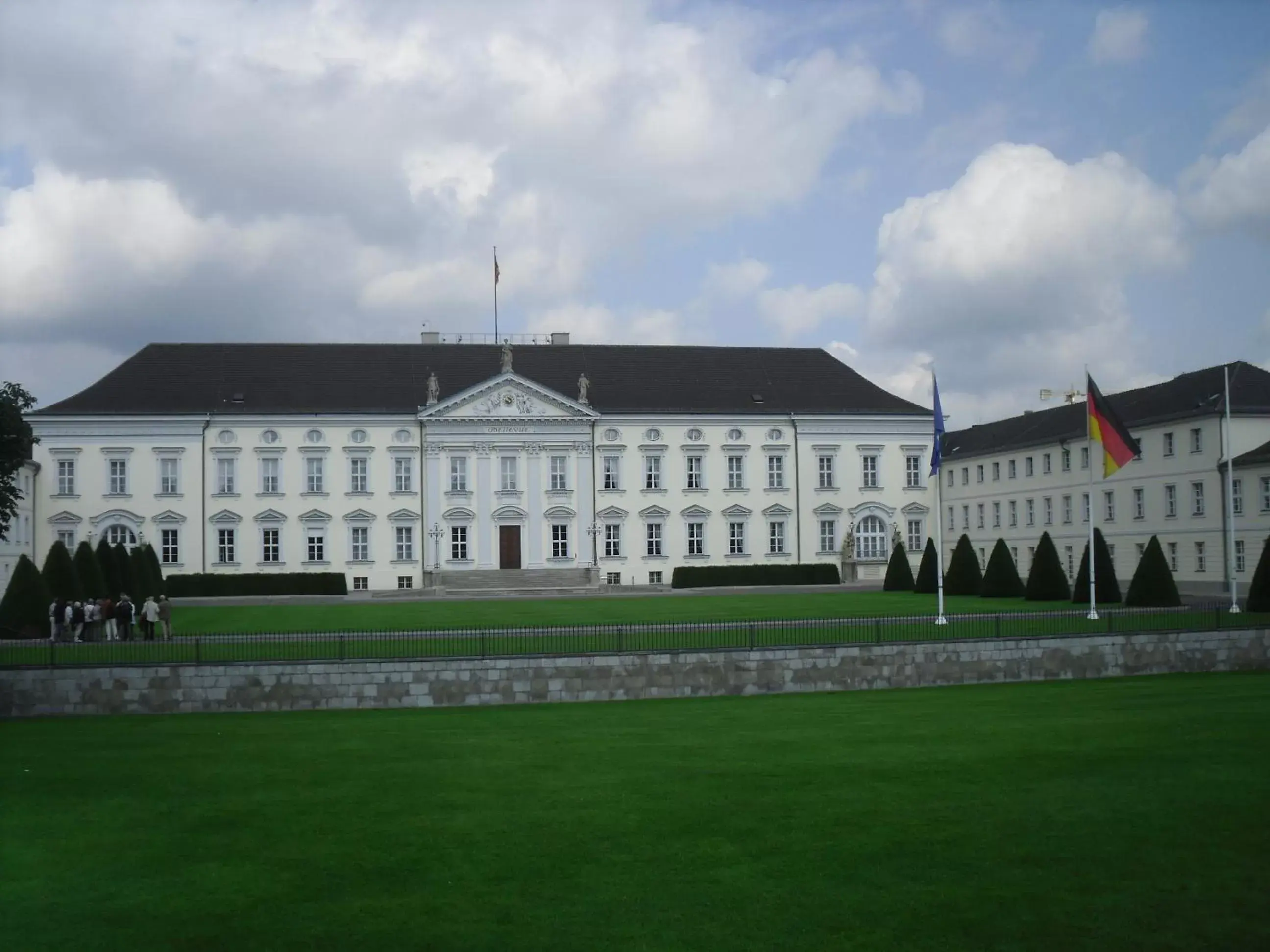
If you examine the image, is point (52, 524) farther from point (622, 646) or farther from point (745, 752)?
point (745, 752)

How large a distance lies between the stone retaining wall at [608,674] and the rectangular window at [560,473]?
38.3m

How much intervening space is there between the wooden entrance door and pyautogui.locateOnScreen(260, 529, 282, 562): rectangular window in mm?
11033

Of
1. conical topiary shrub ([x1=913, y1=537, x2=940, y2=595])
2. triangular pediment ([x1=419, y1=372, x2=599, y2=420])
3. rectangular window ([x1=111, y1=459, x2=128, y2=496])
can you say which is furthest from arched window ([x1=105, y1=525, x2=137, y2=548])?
conical topiary shrub ([x1=913, y1=537, x2=940, y2=595])

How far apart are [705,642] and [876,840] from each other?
55.0 ft

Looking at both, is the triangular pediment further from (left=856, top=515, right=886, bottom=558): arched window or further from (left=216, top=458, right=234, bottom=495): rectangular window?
(left=856, top=515, right=886, bottom=558): arched window

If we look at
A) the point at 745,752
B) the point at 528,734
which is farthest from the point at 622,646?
the point at 745,752

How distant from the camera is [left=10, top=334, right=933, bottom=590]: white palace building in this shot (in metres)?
64.1

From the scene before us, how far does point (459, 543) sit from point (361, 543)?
492 centimetres

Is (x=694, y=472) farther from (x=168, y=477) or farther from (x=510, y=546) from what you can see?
(x=168, y=477)

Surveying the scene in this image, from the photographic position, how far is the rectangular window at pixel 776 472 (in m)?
69.1

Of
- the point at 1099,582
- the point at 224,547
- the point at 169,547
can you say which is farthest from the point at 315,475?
the point at 1099,582

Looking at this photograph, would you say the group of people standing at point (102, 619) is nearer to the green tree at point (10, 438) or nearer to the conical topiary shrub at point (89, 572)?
the conical topiary shrub at point (89, 572)

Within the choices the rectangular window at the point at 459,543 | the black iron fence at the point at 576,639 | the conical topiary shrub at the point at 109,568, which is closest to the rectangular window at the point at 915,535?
the rectangular window at the point at 459,543

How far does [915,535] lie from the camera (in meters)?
70.2
